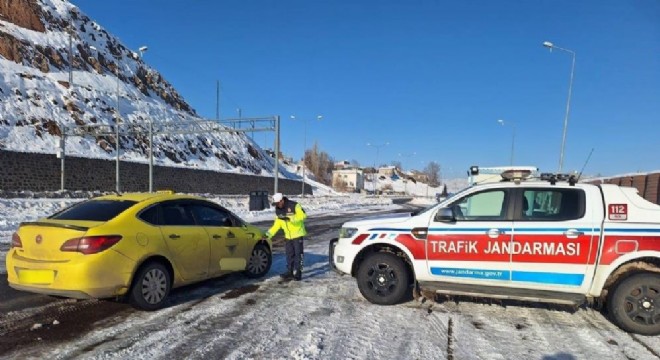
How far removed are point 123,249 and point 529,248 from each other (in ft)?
16.8

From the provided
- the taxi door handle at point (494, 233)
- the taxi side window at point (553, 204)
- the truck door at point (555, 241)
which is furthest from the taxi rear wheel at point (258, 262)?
the taxi side window at point (553, 204)

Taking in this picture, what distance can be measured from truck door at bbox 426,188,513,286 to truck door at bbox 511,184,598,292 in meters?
0.16

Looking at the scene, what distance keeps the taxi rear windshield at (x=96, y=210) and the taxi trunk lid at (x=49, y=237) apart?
20cm

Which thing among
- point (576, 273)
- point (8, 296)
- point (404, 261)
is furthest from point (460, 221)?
point (8, 296)

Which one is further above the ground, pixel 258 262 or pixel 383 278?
pixel 383 278

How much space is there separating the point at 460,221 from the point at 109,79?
60991 millimetres

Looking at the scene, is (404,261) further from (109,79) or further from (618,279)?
(109,79)

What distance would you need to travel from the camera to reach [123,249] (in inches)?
213

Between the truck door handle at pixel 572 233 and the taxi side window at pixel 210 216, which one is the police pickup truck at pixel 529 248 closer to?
the truck door handle at pixel 572 233

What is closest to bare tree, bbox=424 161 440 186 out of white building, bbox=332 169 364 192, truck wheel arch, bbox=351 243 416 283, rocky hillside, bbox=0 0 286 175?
white building, bbox=332 169 364 192

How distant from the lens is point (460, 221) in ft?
19.6

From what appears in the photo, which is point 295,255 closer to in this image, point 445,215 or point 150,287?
point 150,287

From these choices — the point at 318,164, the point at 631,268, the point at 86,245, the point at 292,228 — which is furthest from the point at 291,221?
the point at 318,164

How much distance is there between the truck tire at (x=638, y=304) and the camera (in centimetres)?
526
